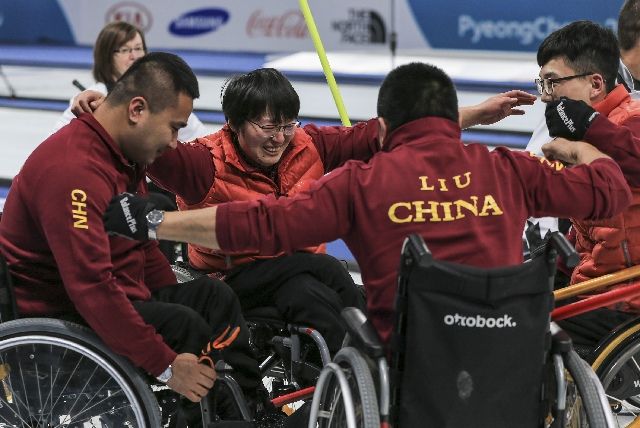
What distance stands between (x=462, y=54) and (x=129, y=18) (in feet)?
10.7

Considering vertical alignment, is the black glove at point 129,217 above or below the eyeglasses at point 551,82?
below

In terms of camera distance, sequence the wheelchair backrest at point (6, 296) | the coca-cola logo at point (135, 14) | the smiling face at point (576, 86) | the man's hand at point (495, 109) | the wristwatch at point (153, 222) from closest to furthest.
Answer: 1. the wristwatch at point (153, 222)
2. the wheelchair backrest at point (6, 296)
3. the smiling face at point (576, 86)
4. the man's hand at point (495, 109)
5. the coca-cola logo at point (135, 14)

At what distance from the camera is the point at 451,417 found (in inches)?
89.9

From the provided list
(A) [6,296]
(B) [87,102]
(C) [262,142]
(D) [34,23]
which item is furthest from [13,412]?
(D) [34,23]

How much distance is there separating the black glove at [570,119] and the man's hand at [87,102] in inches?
44.8

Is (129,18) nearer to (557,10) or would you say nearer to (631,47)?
(557,10)

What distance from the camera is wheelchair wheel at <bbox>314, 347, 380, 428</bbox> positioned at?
2.24 meters

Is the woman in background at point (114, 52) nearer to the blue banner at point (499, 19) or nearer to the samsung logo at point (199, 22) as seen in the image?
the blue banner at point (499, 19)

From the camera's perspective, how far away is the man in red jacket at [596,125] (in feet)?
9.34

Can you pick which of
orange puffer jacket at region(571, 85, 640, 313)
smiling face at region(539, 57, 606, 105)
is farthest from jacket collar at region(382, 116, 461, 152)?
smiling face at region(539, 57, 606, 105)

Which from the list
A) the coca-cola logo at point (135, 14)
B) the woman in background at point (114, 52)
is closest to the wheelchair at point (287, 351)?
the woman in background at point (114, 52)

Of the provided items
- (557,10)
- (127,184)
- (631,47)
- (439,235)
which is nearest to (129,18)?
(557,10)

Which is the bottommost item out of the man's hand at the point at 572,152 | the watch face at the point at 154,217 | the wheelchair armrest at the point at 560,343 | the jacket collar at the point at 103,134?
the wheelchair armrest at the point at 560,343

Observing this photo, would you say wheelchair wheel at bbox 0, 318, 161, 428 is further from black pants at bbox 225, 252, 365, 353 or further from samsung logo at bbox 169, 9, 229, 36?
samsung logo at bbox 169, 9, 229, 36
